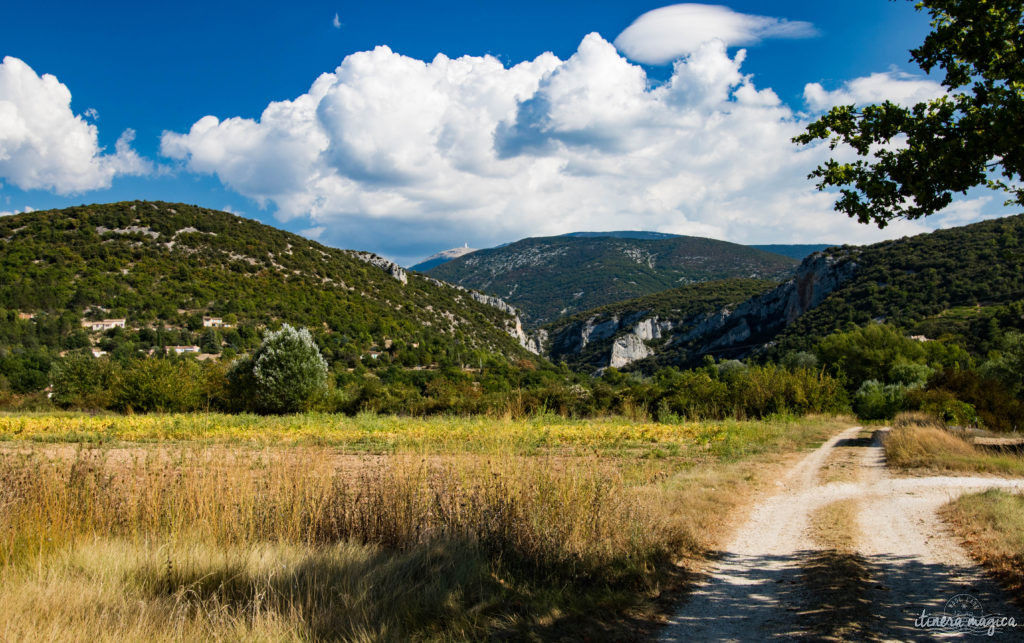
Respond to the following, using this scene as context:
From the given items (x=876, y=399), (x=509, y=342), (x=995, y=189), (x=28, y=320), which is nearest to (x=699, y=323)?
(x=509, y=342)

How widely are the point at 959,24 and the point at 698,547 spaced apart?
19.7 feet

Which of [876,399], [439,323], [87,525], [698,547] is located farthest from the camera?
[439,323]

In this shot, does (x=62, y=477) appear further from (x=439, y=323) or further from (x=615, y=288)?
(x=615, y=288)

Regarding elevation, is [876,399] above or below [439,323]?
below

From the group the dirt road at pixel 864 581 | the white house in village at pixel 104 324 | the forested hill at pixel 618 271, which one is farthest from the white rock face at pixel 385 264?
the dirt road at pixel 864 581

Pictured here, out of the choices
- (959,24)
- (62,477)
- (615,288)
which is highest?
(615,288)

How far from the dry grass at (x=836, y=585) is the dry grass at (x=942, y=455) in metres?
7.30

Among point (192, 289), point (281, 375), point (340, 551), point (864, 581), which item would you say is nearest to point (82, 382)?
point (281, 375)

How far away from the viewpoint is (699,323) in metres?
102

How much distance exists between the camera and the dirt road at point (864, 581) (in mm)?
4090

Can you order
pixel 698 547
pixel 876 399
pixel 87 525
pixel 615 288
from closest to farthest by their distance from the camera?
pixel 87 525
pixel 698 547
pixel 876 399
pixel 615 288

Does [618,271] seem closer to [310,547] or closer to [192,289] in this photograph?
[192,289]

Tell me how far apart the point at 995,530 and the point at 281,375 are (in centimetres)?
3043

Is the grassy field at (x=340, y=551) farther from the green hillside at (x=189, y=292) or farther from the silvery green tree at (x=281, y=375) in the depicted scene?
the green hillside at (x=189, y=292)
